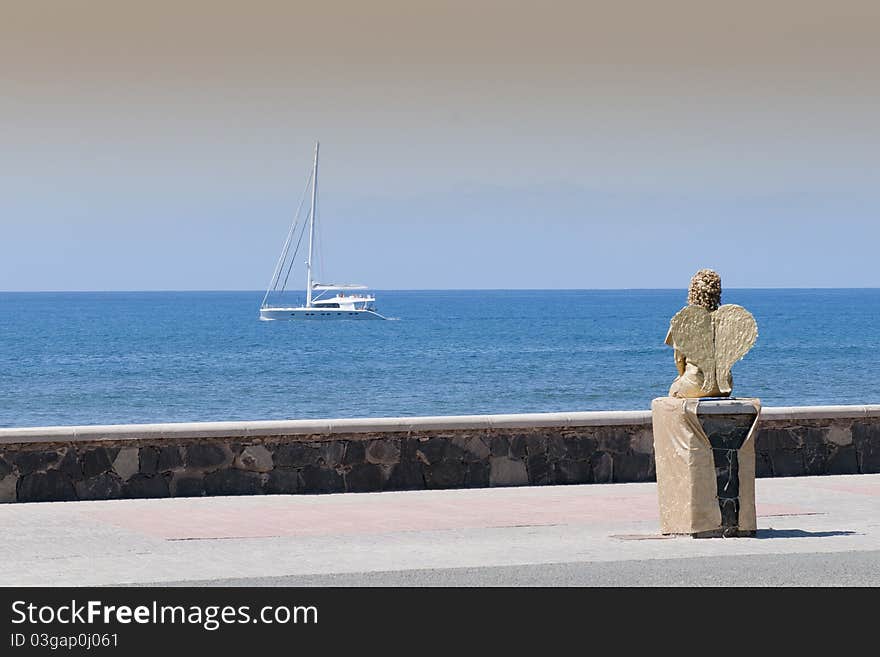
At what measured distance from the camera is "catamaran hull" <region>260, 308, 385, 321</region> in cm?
14812

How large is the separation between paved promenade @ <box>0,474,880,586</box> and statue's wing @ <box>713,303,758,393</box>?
1303 millimetres

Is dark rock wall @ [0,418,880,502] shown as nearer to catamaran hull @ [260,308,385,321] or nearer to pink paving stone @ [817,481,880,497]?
pink paving stone @ [817,481,880,497]

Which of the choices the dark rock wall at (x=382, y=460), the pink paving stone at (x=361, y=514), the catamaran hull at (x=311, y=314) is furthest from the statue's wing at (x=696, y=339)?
the catamaran hull at (x=311, y=314)

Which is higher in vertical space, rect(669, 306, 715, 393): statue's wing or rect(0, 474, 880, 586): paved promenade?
rect(669, 306, 715, 393): statue's wing

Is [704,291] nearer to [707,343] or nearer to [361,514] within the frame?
[707,343]

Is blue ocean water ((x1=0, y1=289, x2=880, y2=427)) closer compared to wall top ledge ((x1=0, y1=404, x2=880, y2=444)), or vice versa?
wall top ledge ((x1=0, y1=404, x2=880, y2=444))

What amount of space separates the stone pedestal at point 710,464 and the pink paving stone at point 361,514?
1410 mm

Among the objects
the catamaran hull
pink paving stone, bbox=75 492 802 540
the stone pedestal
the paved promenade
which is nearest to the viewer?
the paved promenade

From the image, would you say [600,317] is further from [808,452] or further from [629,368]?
[808,452]

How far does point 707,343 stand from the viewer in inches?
472

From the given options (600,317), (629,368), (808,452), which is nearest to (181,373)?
A: (629,368)

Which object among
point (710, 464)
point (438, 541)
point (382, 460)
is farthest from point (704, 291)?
point (382, 460)

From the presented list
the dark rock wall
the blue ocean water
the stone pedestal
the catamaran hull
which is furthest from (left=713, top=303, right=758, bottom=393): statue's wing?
the catamaran hull

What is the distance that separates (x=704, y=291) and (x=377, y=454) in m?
4.31
